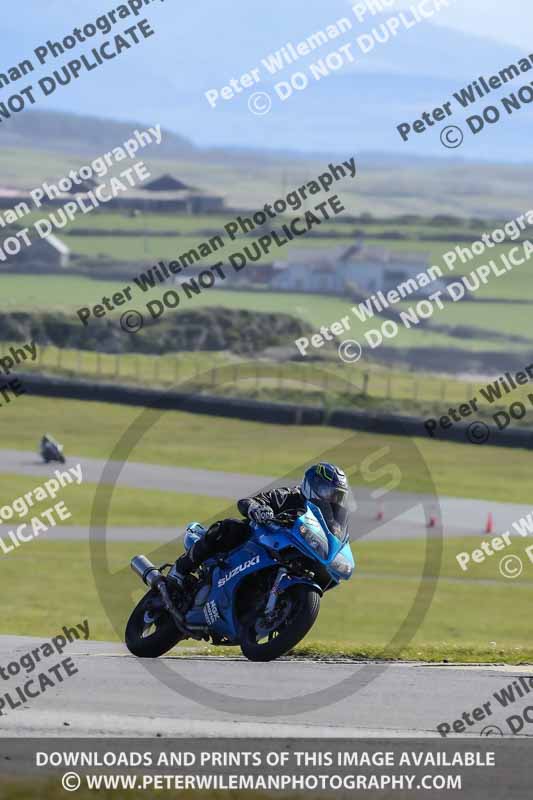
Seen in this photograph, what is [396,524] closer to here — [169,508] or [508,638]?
[169,508]

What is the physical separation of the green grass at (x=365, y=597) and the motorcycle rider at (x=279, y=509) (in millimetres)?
9514

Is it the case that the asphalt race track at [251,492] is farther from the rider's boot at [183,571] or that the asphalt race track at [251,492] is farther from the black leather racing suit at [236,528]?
the black leather racing suit at [236,528]

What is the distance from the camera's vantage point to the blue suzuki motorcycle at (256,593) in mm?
10719

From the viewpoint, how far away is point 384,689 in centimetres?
1108

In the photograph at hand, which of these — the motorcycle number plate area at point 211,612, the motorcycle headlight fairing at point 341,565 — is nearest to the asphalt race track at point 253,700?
the motorcycle number plate area at point 211,612

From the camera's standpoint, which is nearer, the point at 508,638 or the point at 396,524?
the point at 508,638

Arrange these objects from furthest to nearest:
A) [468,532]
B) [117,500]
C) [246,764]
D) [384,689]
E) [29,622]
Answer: [117,500], [468,532], [29,622], [384,689], [246,764]

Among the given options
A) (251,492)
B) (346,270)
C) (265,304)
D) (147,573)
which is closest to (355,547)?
(251,492)

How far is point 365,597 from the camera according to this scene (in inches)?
1189

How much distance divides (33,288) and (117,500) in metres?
Result: 74.9

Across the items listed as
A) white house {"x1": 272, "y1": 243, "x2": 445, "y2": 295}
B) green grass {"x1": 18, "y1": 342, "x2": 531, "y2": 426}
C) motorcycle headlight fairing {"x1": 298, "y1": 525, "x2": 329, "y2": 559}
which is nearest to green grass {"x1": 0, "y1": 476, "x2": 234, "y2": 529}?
green grass {"x1": 18, "y1": 342, "x2": 531, "y2": 426}

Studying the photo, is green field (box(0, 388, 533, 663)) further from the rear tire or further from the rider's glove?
the rider's glove

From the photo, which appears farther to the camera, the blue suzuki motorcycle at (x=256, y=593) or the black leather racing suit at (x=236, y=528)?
the black leather racing suit at (x=236, y=528)

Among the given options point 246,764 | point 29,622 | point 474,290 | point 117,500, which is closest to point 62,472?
point 117,500
